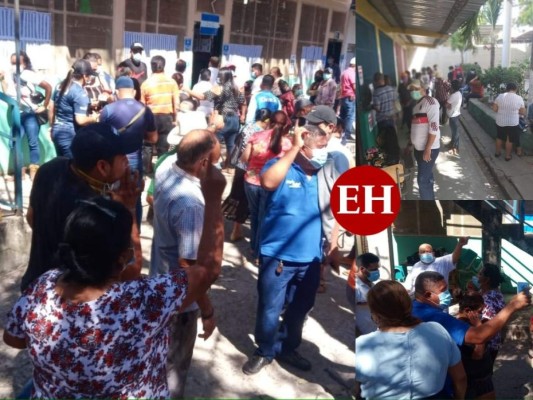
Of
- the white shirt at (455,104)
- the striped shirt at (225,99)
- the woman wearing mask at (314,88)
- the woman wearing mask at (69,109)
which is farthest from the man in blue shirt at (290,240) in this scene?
the woman wearing mask at (314,88)

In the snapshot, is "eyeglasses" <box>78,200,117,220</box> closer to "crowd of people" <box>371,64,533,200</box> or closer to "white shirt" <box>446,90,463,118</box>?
"crowd of people" <box>371,64,533,200</box>

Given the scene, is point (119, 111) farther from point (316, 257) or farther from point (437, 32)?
point (437, 32)

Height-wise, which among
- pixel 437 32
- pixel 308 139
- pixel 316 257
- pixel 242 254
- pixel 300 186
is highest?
pixel 437 32

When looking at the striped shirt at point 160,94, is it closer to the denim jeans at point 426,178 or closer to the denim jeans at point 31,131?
the denim jeans at point 31,131

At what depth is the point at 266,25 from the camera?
11.7 metres

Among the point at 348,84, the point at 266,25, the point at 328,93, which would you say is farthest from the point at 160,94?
the point at 266,25

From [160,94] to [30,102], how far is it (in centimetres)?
120

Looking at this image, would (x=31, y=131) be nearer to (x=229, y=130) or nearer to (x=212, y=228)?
(x=229, y=130)

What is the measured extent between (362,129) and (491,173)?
0.37 meters

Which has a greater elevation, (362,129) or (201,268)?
(362,129)

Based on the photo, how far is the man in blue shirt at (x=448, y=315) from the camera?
194 cm

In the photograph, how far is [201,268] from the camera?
2.14m

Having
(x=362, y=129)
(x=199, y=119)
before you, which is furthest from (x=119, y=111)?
(x=362, y=129)

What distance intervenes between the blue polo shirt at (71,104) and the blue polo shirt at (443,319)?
12.4ft
